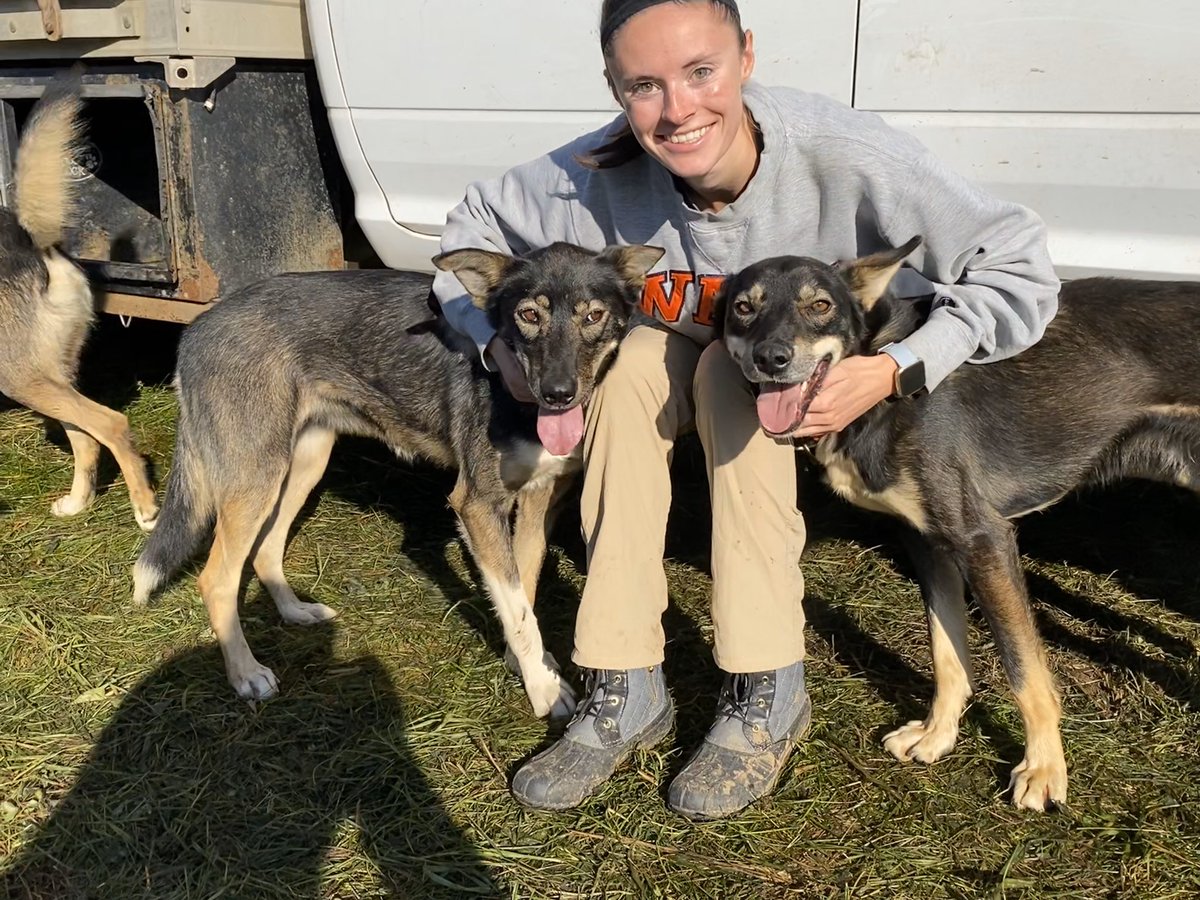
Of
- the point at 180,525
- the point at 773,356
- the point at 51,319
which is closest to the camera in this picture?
the point at 773,356

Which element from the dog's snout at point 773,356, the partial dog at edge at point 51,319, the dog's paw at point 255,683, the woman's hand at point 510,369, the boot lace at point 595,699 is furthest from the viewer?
the partial dog at edge at point 51,319

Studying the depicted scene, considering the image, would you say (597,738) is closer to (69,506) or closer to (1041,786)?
(1041,786)

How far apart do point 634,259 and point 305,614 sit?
168 cm

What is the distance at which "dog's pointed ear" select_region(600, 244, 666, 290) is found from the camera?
2.72 m

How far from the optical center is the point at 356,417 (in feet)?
11.7

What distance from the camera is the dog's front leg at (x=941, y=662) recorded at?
2.68 metres

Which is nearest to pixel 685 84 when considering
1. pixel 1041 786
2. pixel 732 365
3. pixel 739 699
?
pixel 732 365

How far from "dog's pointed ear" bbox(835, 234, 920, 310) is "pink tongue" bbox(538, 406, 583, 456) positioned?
74 cm

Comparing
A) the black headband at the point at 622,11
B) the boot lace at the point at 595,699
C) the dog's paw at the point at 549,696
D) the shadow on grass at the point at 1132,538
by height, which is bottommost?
the shadow on grass at the point at 1132,538

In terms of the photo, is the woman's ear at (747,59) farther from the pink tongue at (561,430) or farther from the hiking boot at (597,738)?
the hiking boot at (597,738)

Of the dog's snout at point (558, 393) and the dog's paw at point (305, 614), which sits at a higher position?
the dog's snout at point (558, 393)

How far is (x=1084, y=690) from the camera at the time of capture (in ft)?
9.73

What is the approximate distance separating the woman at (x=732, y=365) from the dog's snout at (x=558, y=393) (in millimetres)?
71

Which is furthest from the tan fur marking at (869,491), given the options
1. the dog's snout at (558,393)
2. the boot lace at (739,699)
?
the dog's snout at (558,393)
